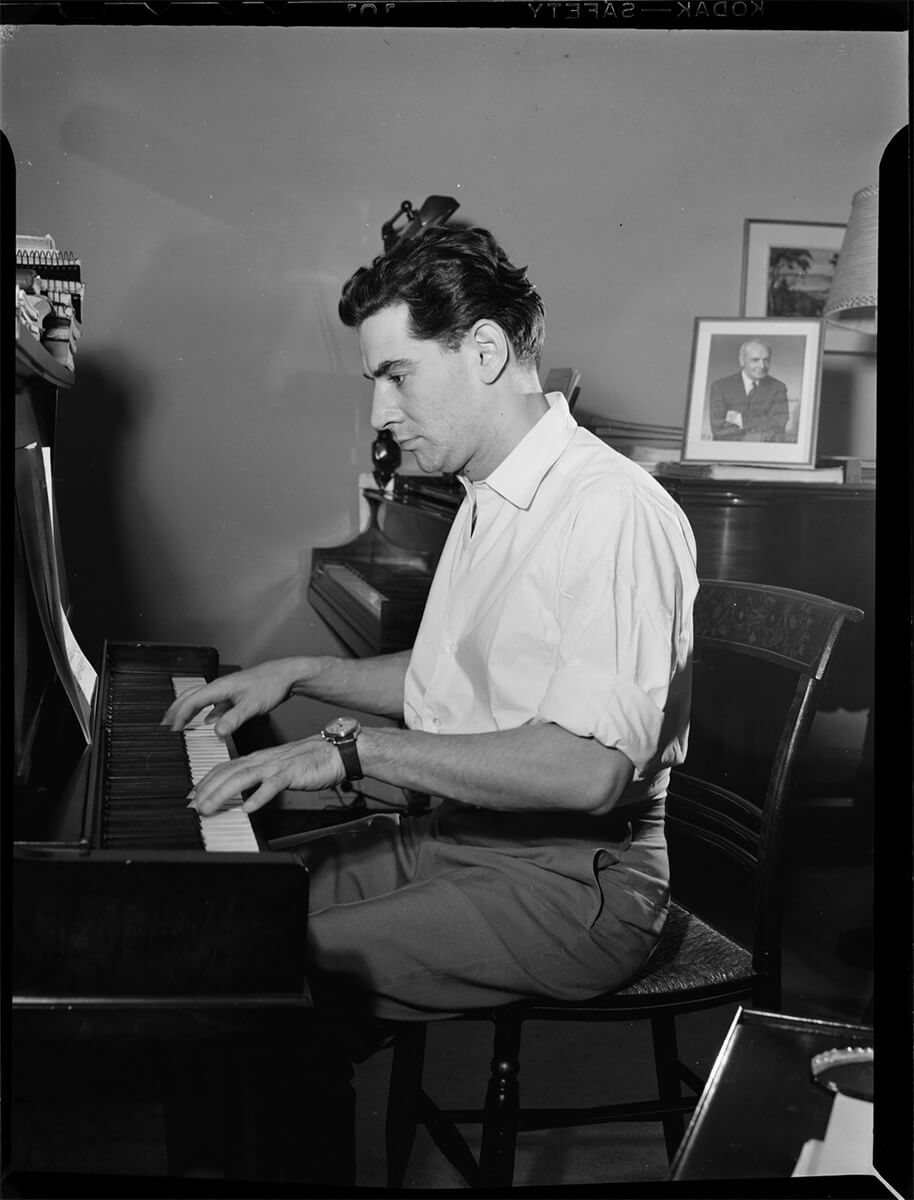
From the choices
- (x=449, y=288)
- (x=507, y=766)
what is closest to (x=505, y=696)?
(x=507, y=766)

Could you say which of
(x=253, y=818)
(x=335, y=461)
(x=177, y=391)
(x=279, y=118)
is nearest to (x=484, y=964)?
(x=253, y=818)

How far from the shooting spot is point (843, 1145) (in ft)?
5.25

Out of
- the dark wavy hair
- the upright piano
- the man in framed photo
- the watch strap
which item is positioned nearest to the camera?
the upright piano

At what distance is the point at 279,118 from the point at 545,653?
840 millimetres

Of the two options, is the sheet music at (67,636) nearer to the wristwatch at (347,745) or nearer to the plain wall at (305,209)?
the plain wall at (305,209)

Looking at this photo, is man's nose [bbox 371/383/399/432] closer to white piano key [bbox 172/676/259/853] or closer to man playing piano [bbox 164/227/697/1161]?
man playing piano [bbox 164/227/697/1161]

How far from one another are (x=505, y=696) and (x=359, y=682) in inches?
10.7

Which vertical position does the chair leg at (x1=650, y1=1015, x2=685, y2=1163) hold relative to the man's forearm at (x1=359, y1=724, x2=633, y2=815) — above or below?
below

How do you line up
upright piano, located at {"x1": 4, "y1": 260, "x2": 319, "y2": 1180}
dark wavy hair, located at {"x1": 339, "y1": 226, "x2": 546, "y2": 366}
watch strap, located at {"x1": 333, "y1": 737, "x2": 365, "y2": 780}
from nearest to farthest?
upright piano, located at {"x1": 4, "y1": 260, "x2": 319, "y2": 1180} < watch strap, located at {"x1": 333, "y1": 737, "x2": 365, "y2": 780} < dark wavy hair, located at {"x1": 339, "y1": 226, "x2": 546, "y2": 366}

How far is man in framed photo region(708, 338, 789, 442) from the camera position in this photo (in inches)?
65.1

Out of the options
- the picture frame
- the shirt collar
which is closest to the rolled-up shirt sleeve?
the shirt collar

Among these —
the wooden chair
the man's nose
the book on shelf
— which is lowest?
the wooden chair

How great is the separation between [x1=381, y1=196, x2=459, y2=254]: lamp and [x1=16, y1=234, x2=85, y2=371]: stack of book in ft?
1.43

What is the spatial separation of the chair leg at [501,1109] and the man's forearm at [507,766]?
34 cm
